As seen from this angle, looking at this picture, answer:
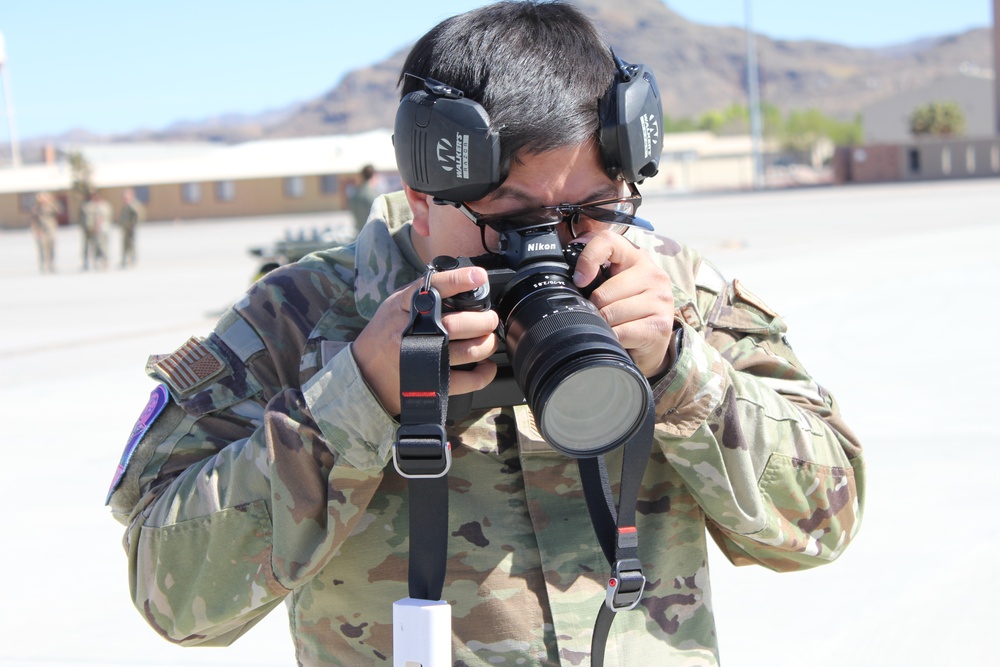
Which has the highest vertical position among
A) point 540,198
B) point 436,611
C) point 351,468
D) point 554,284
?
point 540,198

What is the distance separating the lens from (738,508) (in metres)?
1.41

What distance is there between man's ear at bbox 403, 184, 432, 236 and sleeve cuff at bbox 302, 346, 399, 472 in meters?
0.27

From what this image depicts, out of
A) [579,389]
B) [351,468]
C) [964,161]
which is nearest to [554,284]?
[579,389]

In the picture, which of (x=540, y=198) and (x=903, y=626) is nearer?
(x=540, y=198)

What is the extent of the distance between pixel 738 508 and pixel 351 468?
1.69 ft

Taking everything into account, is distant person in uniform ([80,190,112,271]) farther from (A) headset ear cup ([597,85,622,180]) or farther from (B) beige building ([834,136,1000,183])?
(B) beige building ([834,136,1000,183])

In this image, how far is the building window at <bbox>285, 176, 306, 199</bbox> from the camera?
48625mm

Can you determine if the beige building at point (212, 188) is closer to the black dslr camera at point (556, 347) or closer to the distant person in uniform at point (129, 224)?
the distant person in uniform at point (129, 224)

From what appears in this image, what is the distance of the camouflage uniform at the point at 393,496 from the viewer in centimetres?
135

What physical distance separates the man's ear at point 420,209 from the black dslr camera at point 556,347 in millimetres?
172

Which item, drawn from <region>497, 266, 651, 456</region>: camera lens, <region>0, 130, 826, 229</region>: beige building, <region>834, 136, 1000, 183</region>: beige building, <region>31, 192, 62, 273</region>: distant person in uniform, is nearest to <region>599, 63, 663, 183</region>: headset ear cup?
<region>497, 266, 651, 456</region>: camera lens

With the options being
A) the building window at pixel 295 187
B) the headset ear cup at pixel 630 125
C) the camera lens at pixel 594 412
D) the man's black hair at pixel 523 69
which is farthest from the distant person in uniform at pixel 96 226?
the building window at pixel 295 187

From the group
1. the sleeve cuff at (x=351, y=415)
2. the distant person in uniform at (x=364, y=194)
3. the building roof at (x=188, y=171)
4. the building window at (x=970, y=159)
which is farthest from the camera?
the building roof at (x=188, y=171)

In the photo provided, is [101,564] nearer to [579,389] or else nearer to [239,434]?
[239,434]
